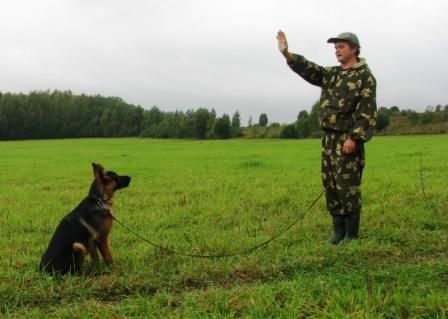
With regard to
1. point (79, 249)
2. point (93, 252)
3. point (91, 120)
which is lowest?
point (93, 252)

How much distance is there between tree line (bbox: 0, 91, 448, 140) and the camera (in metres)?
77.6

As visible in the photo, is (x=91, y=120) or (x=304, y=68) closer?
(x=304, y=68)

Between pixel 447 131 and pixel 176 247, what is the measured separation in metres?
72.5

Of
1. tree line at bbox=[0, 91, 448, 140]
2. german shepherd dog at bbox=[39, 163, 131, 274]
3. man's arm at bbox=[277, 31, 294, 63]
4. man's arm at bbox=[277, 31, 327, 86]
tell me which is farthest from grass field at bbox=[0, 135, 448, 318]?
tree line at bbox=[0, 91, 448, 140]

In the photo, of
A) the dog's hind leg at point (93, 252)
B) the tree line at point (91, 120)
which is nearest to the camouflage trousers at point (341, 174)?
the dog's hind leg at point (93, 252)

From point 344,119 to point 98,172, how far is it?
326 cm

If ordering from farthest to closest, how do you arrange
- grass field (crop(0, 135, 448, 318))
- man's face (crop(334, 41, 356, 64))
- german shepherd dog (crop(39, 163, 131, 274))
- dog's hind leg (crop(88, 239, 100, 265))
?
man's face (crop(334, 41, 356, 64)) → dog's hind leg (crop(88, 239, 100, 265)) → german shepherd dog (crop(39, 163, 131, 274)) → grass field (crop(0, 135, 448, 318))

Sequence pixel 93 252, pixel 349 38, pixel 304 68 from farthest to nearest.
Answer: pixel 304 68 < pixel 349 38 < pixel 93 252

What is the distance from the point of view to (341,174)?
250 inches

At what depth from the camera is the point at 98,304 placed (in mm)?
4336

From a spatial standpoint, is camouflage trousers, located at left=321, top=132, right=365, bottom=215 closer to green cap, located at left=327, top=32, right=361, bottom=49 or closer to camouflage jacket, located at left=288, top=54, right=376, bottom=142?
camouflage jacket, located at left=288, top=54, right=376, bottom=142

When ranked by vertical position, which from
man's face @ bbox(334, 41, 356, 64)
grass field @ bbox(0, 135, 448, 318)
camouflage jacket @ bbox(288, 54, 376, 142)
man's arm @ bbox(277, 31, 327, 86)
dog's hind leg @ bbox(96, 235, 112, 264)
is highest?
man's face @ bbox(334, 41, 356, 64)

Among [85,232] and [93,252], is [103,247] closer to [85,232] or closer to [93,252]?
[93,252]

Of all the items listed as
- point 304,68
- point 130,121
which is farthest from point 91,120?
point 304,68
